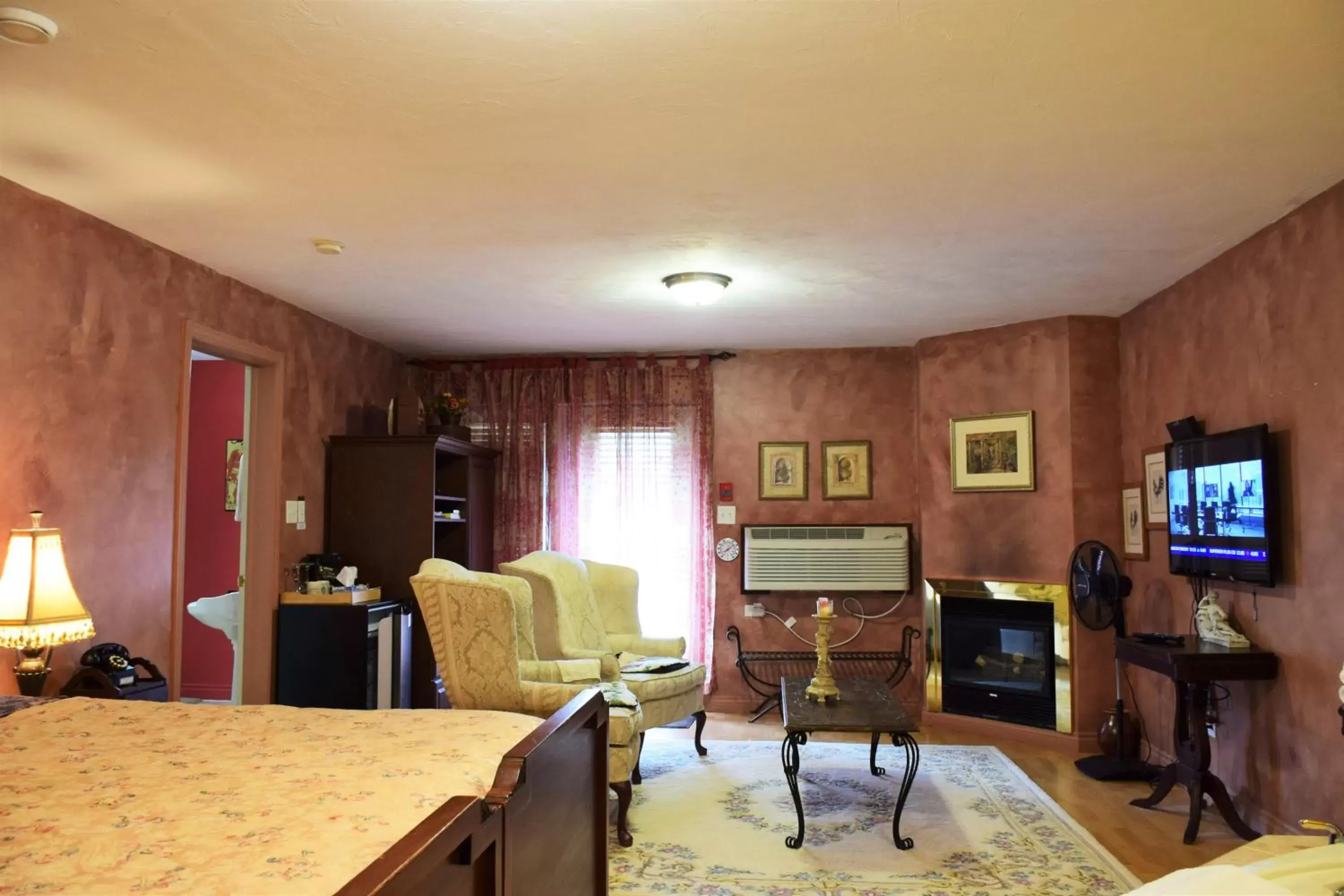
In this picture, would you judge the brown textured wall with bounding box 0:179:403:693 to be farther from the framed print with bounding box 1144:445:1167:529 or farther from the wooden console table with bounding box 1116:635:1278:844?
the framed print with bounding box 1144:445:1167:529

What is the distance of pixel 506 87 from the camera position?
2477 mm

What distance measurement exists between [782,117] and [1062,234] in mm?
1686

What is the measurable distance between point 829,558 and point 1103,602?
1.74 metres

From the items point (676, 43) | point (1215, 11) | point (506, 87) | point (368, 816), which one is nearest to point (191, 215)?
point (506, 87)

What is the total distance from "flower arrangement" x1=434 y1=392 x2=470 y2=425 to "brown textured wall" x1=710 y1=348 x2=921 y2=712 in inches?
69.5

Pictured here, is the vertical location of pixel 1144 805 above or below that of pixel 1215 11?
below

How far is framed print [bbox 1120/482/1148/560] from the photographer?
494 centimetres

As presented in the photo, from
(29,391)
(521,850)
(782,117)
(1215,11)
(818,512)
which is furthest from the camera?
(818,512)

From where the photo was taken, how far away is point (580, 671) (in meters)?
4.13

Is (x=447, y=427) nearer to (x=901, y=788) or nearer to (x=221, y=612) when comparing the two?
(x=221, y=612)

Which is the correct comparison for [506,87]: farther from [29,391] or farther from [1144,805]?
[1144,805]

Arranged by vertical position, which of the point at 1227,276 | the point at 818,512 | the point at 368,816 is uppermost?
the point at 1227,276

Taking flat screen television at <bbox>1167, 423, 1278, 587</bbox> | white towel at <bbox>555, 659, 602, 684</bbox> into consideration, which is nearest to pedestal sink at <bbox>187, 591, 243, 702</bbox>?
white towel at <bbox>555, 659, 602, 684</bbox>

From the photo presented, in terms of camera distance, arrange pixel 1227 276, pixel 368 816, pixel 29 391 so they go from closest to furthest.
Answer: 1. pixel 368 816
2. pixel 29 391
3. pixel 1227 276
